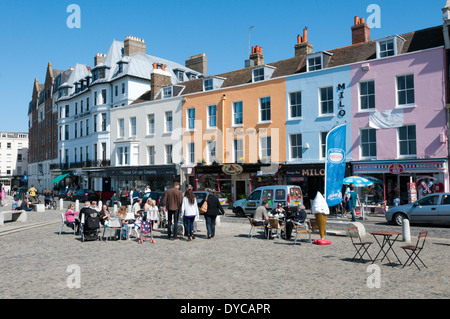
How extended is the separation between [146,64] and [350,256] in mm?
39268

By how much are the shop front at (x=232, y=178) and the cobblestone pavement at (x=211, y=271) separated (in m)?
16.4

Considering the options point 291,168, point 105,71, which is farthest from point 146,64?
point 291,168

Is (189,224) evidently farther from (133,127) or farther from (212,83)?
(133,127)

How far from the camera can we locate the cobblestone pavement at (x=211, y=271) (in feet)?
23.9

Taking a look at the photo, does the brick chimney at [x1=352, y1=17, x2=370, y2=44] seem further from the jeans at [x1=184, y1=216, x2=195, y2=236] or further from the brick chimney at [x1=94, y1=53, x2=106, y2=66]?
the brick chimney at [x1=94, y1=53, x2=106, y2=66]

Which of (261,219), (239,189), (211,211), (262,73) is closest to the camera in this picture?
(211,211)

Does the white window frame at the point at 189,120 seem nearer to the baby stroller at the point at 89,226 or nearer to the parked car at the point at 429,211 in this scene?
the parked car at the point at 429,211

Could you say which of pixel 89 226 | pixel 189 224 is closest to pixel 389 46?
pixel 189 224

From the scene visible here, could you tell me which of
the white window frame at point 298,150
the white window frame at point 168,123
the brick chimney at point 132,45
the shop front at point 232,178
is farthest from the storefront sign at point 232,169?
the brick chimney at point 132,45

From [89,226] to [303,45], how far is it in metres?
24.6

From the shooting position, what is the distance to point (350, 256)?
10.9m

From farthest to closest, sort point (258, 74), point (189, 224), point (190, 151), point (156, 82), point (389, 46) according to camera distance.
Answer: point (156, 82)
point (190, 151)
point (258, 74)
point (389, 46)
point (189, 224)

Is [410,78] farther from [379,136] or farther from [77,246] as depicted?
[77,246]

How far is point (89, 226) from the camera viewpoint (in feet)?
44.9
